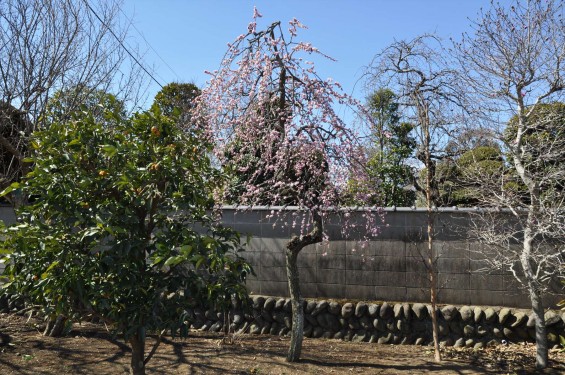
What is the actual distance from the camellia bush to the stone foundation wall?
3698 mm

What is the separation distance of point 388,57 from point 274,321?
4309 millimetres

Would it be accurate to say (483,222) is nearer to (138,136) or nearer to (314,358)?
(314,358)

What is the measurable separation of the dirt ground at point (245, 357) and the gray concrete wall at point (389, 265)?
749mm

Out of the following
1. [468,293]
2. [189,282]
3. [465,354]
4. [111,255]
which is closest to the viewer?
[111,255]

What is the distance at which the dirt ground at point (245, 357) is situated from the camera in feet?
22.1

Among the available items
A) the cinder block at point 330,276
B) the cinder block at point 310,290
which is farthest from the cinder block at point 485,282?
the cinder block at point 310,290

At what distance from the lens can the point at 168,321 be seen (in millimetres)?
4059

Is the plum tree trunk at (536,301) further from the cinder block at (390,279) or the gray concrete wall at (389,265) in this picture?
the cinder block at (390,279)

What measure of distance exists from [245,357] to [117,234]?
370 centimetres

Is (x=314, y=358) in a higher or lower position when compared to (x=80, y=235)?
lower

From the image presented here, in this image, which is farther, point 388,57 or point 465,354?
point 388,57

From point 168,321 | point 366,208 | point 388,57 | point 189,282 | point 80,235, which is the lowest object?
point 168,321

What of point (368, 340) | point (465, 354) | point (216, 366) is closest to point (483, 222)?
point (465, 354)

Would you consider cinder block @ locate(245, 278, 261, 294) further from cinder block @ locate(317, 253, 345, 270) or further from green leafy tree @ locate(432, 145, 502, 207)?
green leafy tree @ locate(432, 145, 502, 207)
